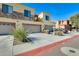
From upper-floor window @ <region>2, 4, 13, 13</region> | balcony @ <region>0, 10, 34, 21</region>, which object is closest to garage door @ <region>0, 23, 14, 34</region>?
balcony @ <region>0, 10, 34, 21</region>

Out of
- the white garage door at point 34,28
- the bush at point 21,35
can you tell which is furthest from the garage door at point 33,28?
the bush at point 21,35

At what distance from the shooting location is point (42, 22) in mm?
25984

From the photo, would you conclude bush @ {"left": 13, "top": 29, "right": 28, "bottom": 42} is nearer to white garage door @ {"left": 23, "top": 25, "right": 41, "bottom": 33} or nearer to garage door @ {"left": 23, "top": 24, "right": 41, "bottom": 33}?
garage door @ {"left": 23, "top": 24, "right": 41, "bottom": 33}

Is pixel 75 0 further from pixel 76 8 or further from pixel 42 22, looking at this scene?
pixel 42 22

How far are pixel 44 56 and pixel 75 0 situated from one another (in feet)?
14.1

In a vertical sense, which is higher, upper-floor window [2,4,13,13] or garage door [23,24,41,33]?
upper-floor window [2,4,13,13]

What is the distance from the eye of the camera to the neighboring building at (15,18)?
17.0 m

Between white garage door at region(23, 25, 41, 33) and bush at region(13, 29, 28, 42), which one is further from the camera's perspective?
white garage door at region(23, 25, 41, 33)

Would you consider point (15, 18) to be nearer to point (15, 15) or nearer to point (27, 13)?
point (15, 15)

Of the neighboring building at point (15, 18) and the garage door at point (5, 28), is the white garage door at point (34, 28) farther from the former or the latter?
the garage door at point (5, 28)

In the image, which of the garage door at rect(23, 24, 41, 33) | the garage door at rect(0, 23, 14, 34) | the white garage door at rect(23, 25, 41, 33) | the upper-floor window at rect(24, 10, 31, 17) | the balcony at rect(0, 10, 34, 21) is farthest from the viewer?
the upper-floor window at rect(24, 10, 31, 17)

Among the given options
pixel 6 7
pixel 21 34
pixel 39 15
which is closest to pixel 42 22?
pixel 39 15

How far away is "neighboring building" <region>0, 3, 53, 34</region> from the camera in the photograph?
16992mm

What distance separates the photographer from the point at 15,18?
19.1m
